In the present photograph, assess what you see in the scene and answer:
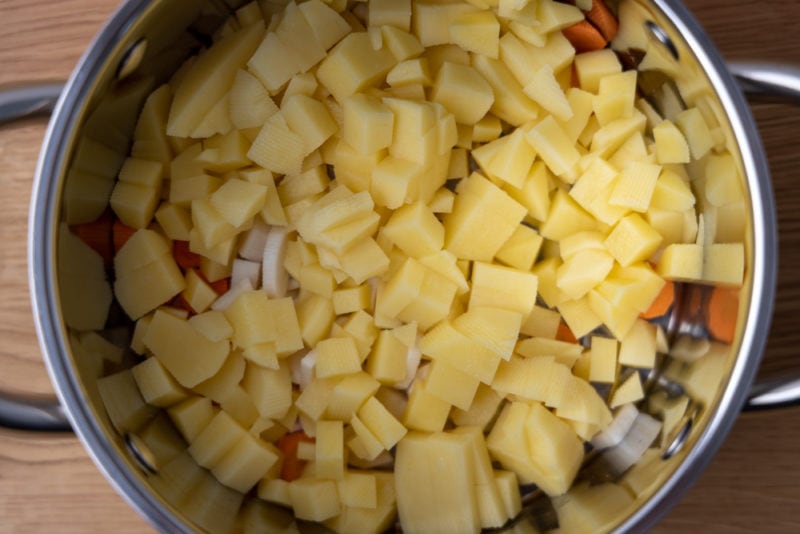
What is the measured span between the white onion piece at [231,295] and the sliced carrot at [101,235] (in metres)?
0.16

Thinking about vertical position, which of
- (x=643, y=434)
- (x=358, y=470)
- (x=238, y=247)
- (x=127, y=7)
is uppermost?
(x=127, y=7)

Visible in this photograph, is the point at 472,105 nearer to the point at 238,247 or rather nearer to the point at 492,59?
the point at 492,59

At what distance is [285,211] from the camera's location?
1.25 m

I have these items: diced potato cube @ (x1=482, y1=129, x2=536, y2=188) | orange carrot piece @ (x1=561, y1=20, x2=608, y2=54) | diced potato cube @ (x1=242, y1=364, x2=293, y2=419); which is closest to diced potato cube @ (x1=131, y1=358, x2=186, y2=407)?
diced potato cube @ (x1=242, y1=364, x2=293, y2=419)

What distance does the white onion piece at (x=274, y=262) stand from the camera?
1.24m

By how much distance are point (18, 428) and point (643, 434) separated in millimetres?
846

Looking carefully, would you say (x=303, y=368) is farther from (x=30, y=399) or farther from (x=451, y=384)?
(x=30, y=399)

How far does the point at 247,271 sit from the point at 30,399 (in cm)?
35

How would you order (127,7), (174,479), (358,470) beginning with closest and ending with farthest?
(127,7)
(174,479)
(358,470)

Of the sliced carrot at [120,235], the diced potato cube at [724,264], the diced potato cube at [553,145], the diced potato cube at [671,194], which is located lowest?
the sliced carrot at [120,235]

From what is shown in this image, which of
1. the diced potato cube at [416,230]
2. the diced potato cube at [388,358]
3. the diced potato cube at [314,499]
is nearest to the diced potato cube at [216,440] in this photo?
the diced potato cube at [314,499]

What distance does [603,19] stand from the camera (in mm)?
1197

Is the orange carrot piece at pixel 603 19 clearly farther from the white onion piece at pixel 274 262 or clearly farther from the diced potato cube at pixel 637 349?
the white onion piece at pixel 274 262

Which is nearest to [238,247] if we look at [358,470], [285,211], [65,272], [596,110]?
[285,211]
